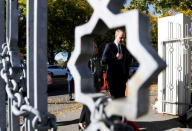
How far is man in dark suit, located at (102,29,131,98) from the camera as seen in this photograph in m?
3.16

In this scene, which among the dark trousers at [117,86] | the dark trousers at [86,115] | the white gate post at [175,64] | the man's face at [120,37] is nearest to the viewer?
the man's face at [120,37]

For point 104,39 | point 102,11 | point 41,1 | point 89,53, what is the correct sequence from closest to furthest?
point 102,11
point 89,53
point 41,1
point 104,39

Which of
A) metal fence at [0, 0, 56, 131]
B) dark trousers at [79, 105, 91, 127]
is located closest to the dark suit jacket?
dark trousers at [79, 105, 91, 127]

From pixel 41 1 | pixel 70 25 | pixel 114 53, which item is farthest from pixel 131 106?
pixel 70 25

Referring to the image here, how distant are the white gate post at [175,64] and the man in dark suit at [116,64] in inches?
85.2

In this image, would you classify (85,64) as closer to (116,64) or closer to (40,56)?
(40,56)

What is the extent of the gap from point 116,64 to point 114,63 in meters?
0.04

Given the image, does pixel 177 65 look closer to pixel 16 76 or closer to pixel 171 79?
pixel 171 79

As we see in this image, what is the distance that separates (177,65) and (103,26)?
178 inches

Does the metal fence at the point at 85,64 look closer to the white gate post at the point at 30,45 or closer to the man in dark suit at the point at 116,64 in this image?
the white gate post at the point at 30,45

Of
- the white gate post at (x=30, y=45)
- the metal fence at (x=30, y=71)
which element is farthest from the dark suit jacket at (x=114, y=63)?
the white gate post at (x=30, y=45)

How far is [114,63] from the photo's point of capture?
319 cm

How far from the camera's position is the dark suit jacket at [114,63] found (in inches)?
124

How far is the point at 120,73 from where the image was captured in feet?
10.7
